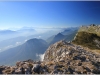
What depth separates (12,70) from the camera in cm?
2702

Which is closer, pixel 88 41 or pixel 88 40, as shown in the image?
pixel 88 41

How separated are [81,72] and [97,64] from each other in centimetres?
778

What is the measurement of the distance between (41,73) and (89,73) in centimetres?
959

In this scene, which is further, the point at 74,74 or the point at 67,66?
the point at 67,66

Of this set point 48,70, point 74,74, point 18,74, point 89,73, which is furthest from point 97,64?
point 18,74

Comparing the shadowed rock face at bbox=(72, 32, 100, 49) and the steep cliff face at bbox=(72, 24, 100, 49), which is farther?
the steep cliff face at bbox=(72, 24, 100, 49)

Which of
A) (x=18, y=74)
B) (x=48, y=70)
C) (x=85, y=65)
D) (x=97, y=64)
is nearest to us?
(x=18, y=74)

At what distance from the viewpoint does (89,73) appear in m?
26.9

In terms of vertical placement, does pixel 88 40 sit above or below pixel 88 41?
above

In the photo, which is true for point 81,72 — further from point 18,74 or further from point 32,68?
point 18,74

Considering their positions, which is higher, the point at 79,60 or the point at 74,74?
the point at 79,60

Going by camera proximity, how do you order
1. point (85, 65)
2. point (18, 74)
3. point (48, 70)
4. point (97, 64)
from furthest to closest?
point (97, 64) < point (85, 65) < point (48, 70) < point (18, 74)

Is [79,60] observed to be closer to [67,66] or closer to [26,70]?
[67,66]

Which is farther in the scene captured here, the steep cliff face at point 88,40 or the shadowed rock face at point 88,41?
the steep cliff face at point 88,40
